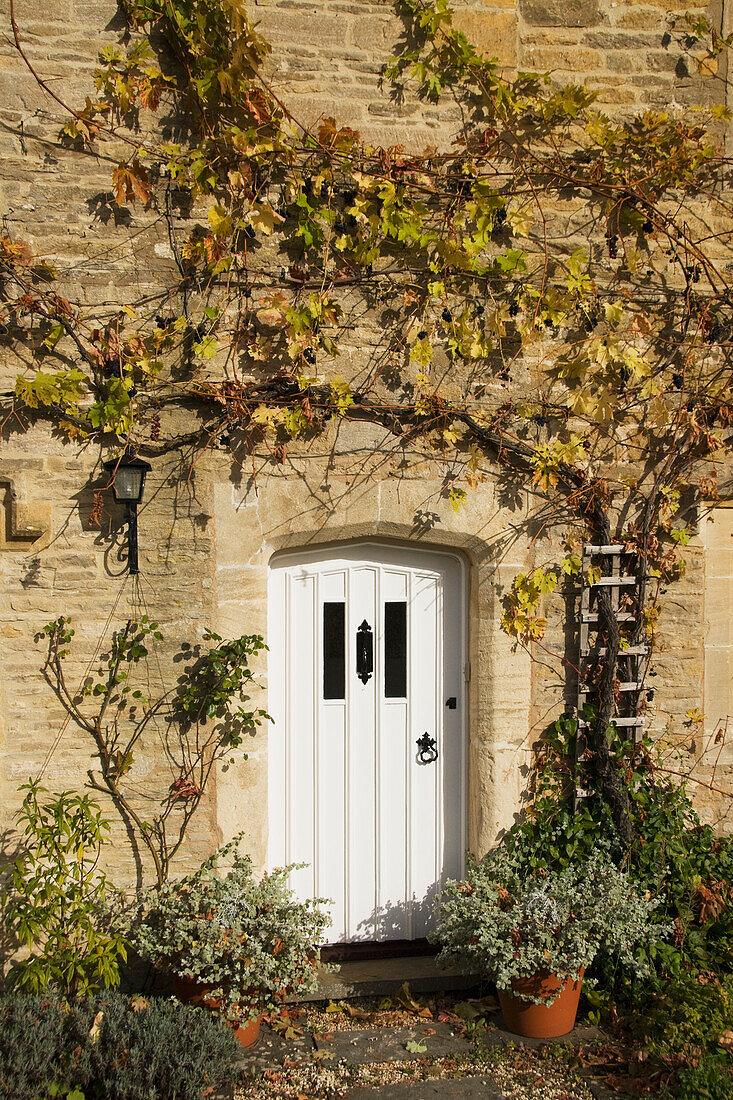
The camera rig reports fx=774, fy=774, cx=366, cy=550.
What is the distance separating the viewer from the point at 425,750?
14.2 feet

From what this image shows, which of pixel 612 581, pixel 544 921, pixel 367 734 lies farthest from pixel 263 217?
pixel 544 921

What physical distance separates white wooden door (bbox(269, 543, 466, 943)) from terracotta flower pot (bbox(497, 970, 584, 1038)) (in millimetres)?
739

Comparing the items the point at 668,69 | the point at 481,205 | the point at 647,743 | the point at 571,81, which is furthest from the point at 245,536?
the point at 668,69

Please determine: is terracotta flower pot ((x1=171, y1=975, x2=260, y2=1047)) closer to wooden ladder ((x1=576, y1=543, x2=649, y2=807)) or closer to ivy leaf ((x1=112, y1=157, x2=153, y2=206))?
wooden ladder ((x1=576, y1=543, x2=649, y2=807))

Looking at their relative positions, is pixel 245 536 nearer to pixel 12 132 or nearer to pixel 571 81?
pixel 12 132

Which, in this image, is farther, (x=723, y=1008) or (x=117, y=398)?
(x=117, y=398)

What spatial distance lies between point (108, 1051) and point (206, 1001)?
520mm

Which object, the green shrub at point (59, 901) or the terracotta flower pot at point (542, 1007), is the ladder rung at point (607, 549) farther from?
the green shrub at point (59, 901)

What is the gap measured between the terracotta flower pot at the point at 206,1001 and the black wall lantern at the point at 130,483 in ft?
6.77

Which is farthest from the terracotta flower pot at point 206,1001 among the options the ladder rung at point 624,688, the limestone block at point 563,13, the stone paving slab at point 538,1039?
the limestone block at point 563,13

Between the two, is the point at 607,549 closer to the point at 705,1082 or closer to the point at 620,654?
the point at 620,654

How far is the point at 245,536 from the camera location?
3.99m

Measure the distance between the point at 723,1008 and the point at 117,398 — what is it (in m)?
4.03

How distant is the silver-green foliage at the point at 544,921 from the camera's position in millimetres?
3586
